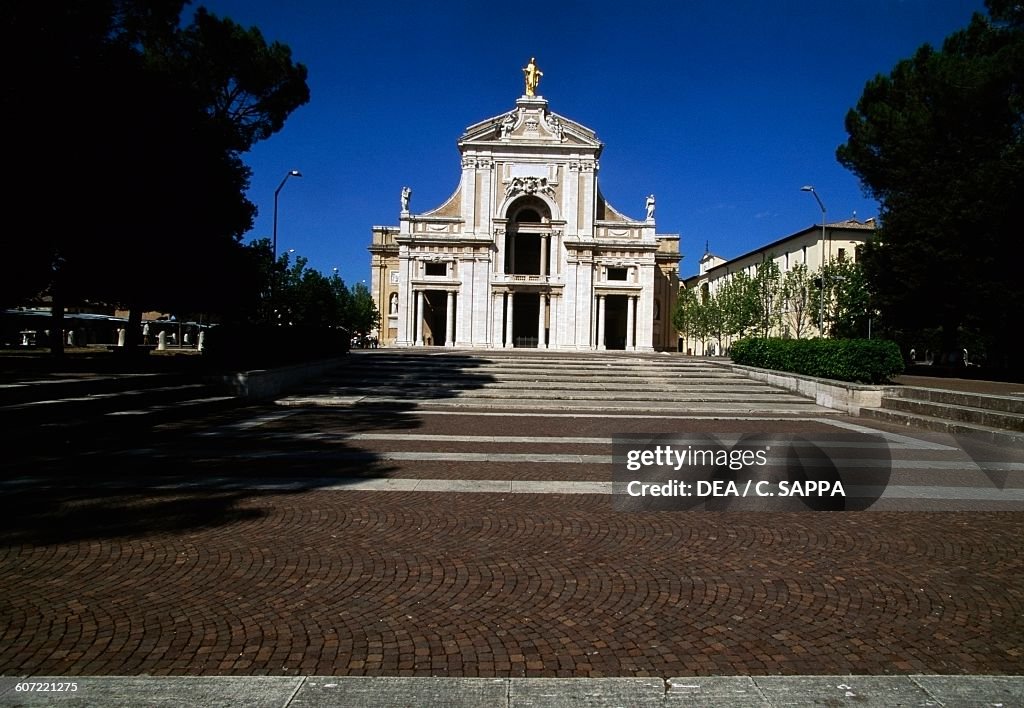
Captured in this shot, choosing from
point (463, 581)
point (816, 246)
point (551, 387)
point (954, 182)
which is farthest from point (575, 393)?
point (816, 246)

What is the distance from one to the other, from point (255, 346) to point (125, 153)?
717 cm

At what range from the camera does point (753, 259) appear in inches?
2457

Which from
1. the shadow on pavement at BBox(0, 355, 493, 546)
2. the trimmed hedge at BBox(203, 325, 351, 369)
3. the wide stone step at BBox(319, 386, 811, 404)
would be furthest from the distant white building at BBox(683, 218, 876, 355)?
the shadow on pavement at BBox(0, 355, 493, 546)

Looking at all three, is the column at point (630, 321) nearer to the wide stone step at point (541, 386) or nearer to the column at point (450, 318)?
the column at point (450, 318)

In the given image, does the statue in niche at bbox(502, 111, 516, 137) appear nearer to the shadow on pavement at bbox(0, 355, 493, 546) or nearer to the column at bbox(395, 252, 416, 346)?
the column at bbox(395, 252, 416, 346)

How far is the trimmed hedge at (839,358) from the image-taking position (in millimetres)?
18156

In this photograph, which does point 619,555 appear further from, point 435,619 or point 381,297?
point 381,297

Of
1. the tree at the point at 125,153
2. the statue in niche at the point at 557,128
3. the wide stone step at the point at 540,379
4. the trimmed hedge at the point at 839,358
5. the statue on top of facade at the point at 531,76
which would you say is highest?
the statue on top of facade at the point at 531,76

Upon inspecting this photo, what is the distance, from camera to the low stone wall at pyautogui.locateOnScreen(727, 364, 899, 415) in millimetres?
17234

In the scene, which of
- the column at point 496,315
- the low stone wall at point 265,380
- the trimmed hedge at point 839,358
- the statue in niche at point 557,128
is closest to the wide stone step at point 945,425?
the trimmed hedge at point 839,358

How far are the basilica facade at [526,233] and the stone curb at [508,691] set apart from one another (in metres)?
43.2

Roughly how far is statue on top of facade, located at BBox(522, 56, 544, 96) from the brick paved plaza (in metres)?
47.7

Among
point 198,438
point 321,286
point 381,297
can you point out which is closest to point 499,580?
point 198,438

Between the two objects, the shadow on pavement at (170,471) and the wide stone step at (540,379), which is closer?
the shadow on pavement at (170,471)
